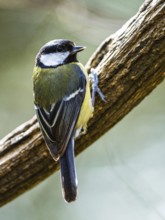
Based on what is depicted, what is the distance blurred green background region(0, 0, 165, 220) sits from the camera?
3.40 meters

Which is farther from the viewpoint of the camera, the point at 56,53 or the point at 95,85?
the point at 56,53

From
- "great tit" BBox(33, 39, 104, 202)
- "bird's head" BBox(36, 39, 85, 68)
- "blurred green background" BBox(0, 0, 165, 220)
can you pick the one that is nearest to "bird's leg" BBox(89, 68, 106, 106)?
"great tit" BBox(33, 39, 104, 202)

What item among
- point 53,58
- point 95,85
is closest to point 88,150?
point 53,58

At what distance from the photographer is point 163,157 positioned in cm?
358

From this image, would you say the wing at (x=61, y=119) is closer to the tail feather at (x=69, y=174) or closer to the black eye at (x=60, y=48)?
the tail feather at (x=69, y=174)

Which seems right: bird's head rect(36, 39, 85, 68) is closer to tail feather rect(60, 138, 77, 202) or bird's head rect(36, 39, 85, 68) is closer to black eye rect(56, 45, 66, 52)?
black eye rect(56, 45, 66, 52)

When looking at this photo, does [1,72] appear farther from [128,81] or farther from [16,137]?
[128,81]

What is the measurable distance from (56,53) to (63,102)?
0.21 meters

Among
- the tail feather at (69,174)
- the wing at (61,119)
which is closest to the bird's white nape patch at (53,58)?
the wing at (61,119)

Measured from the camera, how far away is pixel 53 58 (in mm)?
2262

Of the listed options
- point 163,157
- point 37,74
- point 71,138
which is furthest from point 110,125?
point 163,157

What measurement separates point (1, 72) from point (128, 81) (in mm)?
1738

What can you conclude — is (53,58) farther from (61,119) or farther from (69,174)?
(69,174)

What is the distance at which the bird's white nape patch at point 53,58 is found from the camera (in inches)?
88.9
